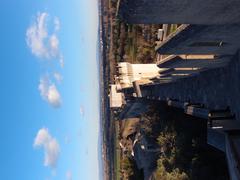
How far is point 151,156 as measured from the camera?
4725 cm

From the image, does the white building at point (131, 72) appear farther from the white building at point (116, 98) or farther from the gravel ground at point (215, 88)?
the gravel ground at point (215, 88)

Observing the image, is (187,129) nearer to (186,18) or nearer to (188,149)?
(188,149)

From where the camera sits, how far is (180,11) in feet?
40.1

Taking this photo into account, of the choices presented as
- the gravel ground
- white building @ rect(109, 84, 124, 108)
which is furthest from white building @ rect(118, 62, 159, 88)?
the gravel ground

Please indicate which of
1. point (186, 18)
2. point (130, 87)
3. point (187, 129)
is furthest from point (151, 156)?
point (186, 18)

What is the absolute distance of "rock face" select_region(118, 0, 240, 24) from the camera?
11.7 m

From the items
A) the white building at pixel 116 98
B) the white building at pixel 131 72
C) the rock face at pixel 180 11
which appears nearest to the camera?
the rock face at pixel 180 11

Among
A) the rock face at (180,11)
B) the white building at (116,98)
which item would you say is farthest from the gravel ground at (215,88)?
the white building at (116,98)

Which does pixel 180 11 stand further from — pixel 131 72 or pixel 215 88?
pixel 131 72

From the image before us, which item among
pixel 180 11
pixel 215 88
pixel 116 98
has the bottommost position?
pixel 116 98


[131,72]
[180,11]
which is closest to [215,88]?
[180,11]

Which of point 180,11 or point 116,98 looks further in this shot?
point 116,98

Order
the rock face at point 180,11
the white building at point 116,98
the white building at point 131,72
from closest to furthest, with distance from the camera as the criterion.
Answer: the rock face at point 180,11 → the white building at point 131,72 → the white building at point 116,98

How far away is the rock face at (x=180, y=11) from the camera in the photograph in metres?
11.7
